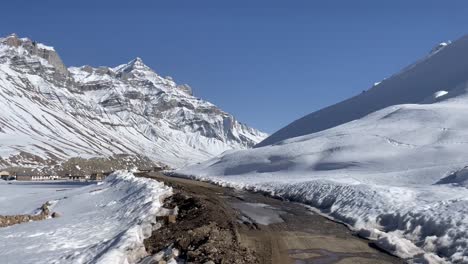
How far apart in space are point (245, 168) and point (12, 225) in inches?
1906

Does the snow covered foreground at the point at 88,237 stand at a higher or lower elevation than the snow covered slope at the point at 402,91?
lower

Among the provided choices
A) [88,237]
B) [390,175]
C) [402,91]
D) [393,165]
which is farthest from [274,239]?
[402,91]

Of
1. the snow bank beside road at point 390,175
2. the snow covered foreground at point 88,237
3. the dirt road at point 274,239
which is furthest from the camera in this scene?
the snow bank beside road at point 390,175

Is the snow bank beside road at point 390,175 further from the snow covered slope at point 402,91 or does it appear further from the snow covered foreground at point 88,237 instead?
the snow covered slope at point 402,91

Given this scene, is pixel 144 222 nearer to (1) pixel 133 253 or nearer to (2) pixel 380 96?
(1) pixel 133 253

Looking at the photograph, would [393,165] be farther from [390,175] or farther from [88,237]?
[88,237]

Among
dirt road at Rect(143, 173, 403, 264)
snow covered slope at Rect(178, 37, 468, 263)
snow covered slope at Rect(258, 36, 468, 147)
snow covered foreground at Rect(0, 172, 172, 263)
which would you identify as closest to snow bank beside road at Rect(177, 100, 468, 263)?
snow covered slope at Rect(178, 37, 468, 263)

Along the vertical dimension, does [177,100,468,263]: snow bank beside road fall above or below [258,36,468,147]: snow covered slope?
below

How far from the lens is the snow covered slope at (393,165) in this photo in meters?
18.8

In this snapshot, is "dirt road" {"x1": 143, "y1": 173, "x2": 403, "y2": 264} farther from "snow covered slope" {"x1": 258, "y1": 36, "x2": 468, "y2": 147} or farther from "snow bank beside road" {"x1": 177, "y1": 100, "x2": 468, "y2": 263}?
"snow covered slope" {"x1": 258, "y1": 36, "x2": 468, "y2": 147}

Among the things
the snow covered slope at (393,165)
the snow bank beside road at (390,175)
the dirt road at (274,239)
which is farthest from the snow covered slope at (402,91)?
the dirt road at (274,239)

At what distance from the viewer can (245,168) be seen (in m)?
78.5

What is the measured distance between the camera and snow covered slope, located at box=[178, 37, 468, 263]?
18828 mm

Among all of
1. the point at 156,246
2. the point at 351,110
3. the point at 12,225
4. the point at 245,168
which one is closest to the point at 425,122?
the point at 245,168
